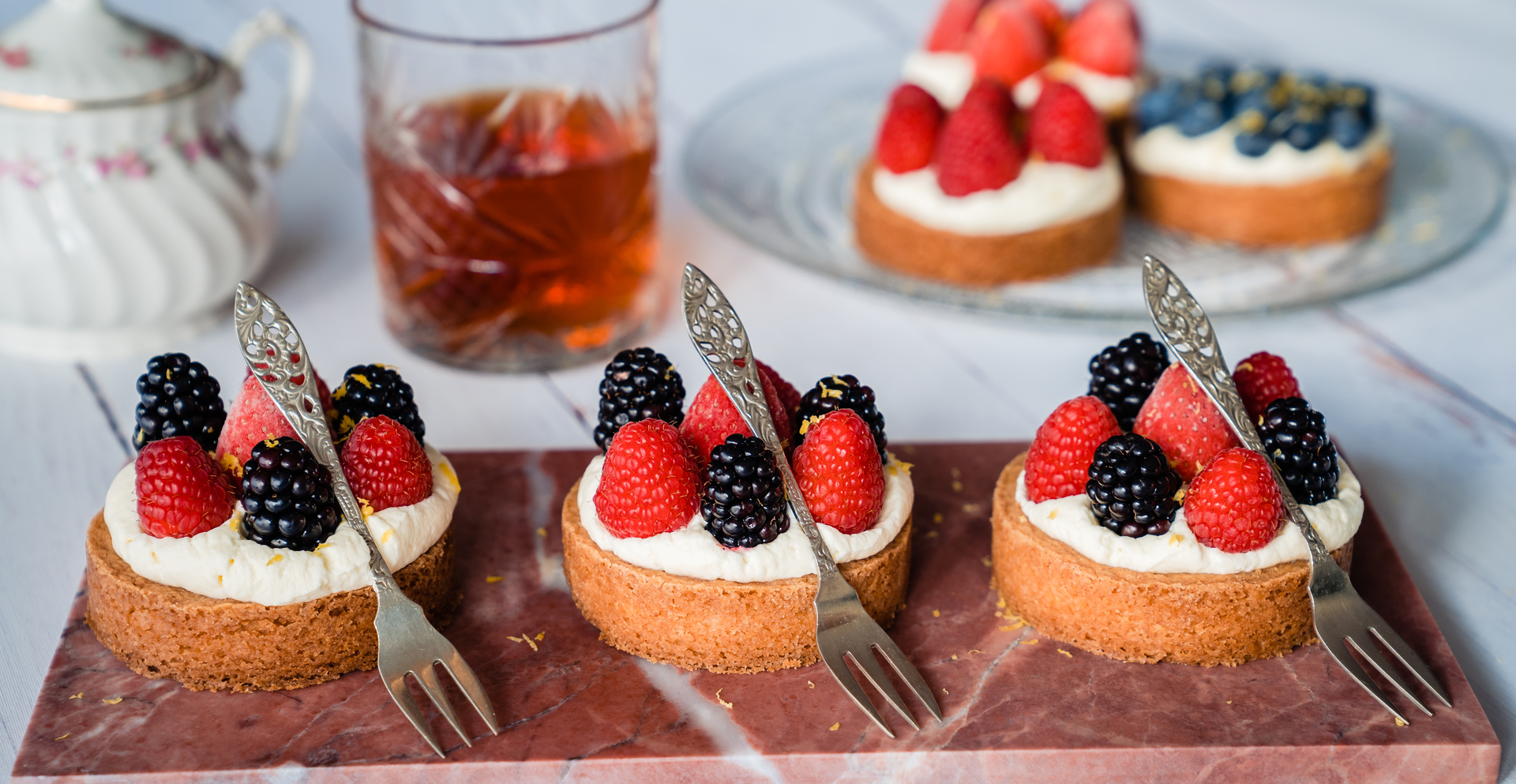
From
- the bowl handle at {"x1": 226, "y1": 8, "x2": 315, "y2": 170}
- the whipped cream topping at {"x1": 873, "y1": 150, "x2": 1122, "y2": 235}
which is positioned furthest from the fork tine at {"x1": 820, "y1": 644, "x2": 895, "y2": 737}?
the bowl handle at {"x1": 226, "y1": 8, "x2": 315, "y2": 170}

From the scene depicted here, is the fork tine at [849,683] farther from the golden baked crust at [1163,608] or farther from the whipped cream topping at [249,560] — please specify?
the whipped cream topping at [249,560]

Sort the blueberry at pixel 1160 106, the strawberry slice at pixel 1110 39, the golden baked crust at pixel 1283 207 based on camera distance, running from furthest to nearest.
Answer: the strawberry slice at pixel 1110 39 → the blueberry at pixel 1160 106 → the golden baked crust at pixel 1283 207

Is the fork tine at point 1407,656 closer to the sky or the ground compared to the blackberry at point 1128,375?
closer to the ground

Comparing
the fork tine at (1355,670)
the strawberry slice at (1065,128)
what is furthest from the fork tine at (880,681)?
the strawberry slice at (1065,128)

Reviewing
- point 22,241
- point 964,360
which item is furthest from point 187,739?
point 964,360

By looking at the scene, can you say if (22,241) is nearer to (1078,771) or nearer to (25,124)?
(25,124)

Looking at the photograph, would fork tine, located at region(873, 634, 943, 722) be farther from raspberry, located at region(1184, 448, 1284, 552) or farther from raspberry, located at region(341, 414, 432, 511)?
raspberry, located at region(341, 414, 432, 511)

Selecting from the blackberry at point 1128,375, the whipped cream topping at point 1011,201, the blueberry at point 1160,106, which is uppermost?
the blackberry at point 1128,375
